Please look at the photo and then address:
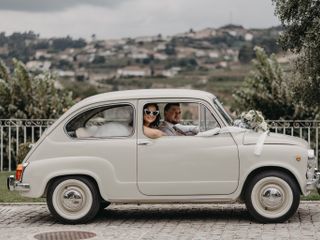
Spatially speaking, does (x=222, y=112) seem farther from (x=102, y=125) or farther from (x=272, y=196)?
(x=102, y=125)

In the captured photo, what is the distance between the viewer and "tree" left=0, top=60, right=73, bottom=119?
20734 mm

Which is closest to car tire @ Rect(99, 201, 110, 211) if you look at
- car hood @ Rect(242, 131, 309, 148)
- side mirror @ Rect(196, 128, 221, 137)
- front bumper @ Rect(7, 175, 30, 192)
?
front bumper @ Rect(7, 175, 30, 192)

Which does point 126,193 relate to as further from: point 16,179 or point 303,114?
point 303,114

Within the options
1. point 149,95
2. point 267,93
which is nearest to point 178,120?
point 149,95

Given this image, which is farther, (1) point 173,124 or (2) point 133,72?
(2) point 133,72

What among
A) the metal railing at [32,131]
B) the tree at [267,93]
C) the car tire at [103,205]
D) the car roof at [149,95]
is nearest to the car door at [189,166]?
the car roof at [149,95]

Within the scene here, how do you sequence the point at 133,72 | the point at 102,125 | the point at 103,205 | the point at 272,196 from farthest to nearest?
the point at 133,72 → the point at 103,205 → the point at 102,125 → the point at 272,196

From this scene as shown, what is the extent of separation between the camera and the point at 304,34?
15.3 meters

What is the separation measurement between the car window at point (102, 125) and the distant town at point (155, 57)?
88151 millimetres

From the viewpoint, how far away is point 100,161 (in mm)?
9914

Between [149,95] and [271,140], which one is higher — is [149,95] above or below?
above

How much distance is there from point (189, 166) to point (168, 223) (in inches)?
31.9

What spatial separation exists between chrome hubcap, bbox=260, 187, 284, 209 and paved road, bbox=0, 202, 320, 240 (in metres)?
0.26

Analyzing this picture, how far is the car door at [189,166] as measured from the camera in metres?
9.78
